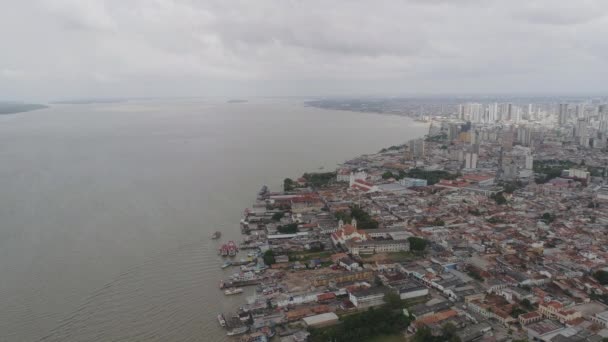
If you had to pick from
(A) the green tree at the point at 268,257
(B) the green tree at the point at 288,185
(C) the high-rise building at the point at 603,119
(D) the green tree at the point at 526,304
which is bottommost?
(D) the green tree at the point at 526,304

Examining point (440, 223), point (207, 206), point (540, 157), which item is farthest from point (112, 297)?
point (540, 157)

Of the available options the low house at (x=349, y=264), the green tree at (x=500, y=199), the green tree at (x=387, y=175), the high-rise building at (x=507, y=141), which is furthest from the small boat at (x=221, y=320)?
the high-rise building at (x=507, y=141)

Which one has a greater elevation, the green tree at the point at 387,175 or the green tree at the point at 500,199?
the green tree at the point at 387,175

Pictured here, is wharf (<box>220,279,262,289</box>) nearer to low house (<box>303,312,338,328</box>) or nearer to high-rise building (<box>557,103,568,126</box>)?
low house (<box>303,312,338,328</box>)

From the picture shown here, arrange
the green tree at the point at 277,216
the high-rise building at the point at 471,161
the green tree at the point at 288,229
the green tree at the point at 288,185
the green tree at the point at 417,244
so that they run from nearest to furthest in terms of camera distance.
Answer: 1. the green tree at the point at 417,244
2. the green tree at the point at 288,229
3. the green tree at the point at 277,216
4. the green tree at the point at 288,185
5. the high-rise building at the point at 471,161

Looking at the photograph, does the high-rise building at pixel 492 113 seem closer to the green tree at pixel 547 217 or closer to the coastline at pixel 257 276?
the green tree at pixel 547 217

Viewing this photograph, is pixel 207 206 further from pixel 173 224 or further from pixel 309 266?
pixel 309 266

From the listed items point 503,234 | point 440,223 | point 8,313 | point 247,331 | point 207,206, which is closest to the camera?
point 247,331
